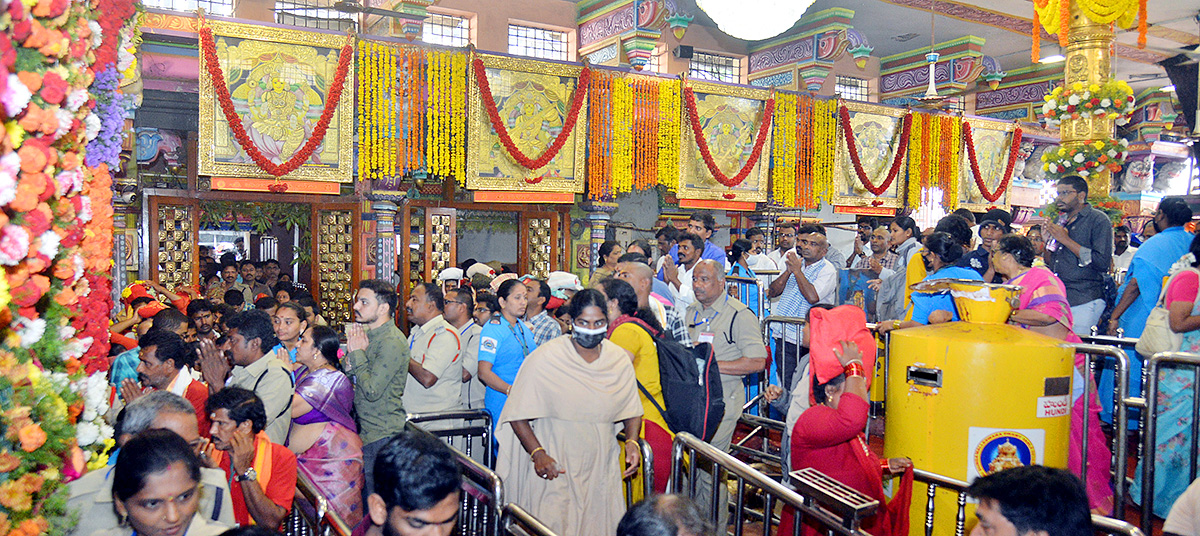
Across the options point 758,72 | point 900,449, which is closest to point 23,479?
point 900,449

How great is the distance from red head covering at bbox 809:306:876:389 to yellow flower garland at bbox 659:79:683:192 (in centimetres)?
624

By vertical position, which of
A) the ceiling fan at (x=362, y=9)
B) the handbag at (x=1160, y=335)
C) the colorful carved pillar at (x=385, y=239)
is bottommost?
the handbag at (x=1160, y=335)

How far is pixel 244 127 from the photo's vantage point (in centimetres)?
730

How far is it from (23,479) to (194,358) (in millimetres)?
2168

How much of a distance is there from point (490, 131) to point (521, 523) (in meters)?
6.29

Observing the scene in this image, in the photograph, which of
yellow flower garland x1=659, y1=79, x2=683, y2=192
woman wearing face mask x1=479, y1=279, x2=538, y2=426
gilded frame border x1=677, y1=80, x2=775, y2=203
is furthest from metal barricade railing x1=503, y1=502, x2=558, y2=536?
gilded frame border x1=677, y1=80, x2=775, y2=203

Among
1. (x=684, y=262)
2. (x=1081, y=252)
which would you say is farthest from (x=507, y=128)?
(x=1081, y=252)

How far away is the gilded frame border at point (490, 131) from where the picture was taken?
8.33 m

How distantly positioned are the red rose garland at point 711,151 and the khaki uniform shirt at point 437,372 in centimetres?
585

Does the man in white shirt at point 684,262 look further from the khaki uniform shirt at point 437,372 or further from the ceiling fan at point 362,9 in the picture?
the ceiling fan at point 362,9

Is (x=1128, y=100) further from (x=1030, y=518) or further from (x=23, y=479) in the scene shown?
(x=23, y=479)

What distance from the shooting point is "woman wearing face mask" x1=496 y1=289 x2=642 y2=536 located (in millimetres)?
3430

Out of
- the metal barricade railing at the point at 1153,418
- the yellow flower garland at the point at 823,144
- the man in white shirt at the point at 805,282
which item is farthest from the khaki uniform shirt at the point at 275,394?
the yellow flower garland at the point at 823,144

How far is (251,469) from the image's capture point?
296cm
